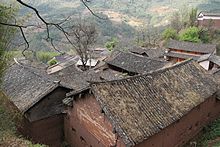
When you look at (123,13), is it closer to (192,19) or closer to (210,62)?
(192,19)

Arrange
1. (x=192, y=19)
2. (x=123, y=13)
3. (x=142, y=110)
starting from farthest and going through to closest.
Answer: (x=123, y=13) → (x=192, y=19) → (x=142, y=110)

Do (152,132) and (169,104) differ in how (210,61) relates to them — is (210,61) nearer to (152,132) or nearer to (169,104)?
(169,104)

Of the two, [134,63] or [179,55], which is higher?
[134,63]

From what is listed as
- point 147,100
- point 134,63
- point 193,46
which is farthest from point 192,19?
point 147,100

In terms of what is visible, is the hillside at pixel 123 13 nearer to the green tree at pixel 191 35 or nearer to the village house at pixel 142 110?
the green tree at pixel 191 35

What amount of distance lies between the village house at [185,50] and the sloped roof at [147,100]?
70.5 ft

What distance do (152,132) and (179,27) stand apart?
44.8 meters

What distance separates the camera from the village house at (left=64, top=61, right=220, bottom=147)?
37.9 ft

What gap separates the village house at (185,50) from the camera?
1441 inches

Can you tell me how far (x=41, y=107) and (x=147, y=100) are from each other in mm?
6427

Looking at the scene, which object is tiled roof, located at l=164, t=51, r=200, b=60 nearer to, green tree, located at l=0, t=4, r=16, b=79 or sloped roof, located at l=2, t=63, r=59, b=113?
sloped roof, located at l=2, t=63, r=59, b=113

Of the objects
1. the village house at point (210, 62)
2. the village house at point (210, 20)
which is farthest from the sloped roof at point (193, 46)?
the village house at point (210, 20)

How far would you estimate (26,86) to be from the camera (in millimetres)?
16938

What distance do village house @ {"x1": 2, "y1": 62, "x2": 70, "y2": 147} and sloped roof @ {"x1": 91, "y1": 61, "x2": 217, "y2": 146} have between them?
4736mm
